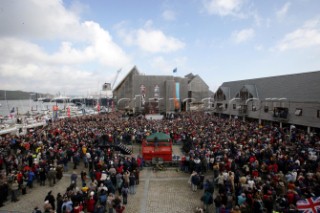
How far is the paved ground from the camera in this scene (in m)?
10.0

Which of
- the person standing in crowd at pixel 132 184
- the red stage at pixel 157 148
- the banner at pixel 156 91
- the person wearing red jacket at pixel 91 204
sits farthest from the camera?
the banner at pixel 156 91

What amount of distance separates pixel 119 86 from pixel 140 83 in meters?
11.0

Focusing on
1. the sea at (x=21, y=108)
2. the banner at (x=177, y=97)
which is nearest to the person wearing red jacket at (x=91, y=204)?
the sea at (x=21, y=108)

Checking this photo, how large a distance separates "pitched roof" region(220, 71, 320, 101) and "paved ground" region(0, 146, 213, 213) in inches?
806

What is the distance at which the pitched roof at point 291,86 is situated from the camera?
80.7 ft

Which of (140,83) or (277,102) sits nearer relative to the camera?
(277,102)

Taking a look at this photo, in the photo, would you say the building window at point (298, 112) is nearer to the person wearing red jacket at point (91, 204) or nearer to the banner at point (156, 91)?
the person wearing red jacket at point (91, 204)

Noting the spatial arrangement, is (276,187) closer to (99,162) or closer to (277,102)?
(99,162)

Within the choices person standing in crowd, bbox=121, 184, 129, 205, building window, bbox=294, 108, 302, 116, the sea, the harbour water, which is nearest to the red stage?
person standing in crowd, bbox=121, 184, 129, 205

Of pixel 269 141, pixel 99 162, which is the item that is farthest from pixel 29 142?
pixel 269 141

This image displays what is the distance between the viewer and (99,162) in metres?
12.6

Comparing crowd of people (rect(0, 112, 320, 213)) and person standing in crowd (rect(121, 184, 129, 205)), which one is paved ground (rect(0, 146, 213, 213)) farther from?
crowd of people (rect(0, 112, 320, 213))

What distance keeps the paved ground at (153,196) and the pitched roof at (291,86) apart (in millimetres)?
20476

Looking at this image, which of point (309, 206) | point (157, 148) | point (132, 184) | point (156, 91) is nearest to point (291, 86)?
point (157, 148)
